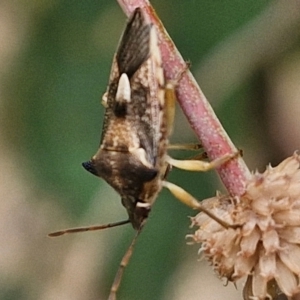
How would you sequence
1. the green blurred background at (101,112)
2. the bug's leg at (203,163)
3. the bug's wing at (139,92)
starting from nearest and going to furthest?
the bug's leg at (203,163)
the bug's wing at (139,92)
the green blurred background at (101,112)

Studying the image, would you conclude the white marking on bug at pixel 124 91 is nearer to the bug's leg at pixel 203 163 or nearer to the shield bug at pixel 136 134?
the shield bug at pixel 136 134

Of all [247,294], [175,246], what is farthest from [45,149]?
[247,294]

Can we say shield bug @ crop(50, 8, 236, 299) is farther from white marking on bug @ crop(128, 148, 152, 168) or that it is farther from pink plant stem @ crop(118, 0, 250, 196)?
pink plant stem @ crop(118, 0, 250, 196)

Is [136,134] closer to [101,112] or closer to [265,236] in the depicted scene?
[265,236]

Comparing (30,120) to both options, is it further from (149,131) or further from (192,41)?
(149,131)

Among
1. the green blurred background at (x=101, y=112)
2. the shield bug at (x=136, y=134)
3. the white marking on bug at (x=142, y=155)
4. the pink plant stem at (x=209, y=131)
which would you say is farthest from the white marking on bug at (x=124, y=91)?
the green blurred background at (x=101, y=112)

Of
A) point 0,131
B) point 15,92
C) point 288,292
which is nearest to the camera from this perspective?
point 288,292
